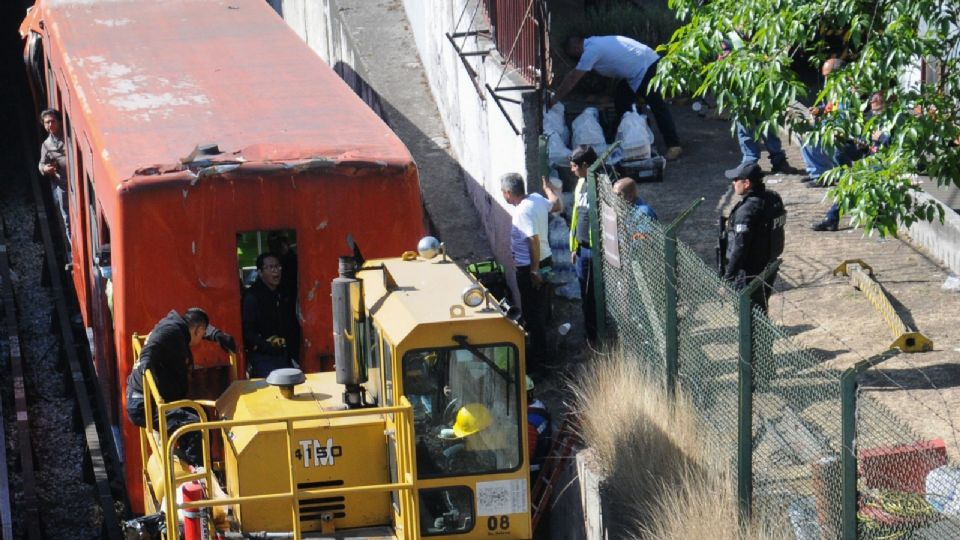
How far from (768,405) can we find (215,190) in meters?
3.87

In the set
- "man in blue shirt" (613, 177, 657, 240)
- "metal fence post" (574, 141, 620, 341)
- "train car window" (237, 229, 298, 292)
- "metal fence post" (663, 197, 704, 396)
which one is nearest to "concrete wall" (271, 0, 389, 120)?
"metal fence post" (574, 141, 620, 341)

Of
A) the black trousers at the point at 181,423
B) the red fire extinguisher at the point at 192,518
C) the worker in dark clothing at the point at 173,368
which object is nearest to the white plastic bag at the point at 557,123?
the worker in dark clothing at the point at 173,368

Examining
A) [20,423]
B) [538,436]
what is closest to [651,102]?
[538,436]

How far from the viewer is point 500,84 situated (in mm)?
13836

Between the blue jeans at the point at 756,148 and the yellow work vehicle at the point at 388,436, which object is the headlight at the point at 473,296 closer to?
the yellow work vehicle at the point at 388,436

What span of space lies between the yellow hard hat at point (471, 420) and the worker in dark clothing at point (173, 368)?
6.22 ft

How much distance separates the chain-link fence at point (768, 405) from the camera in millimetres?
6961

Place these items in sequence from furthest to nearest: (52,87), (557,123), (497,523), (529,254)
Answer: (52,87), (557,123), (529,254), (497,523)

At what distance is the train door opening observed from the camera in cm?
1009

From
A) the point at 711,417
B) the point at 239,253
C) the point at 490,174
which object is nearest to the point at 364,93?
the point at 490,174

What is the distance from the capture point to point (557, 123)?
14828 millimetres

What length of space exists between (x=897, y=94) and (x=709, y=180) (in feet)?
20.7

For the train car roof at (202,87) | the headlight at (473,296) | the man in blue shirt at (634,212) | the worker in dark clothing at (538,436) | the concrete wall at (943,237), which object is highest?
the train car roof at (202,87)

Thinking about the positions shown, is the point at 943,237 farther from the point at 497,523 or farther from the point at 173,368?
the point at 173,368
